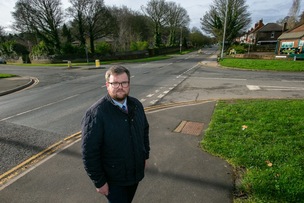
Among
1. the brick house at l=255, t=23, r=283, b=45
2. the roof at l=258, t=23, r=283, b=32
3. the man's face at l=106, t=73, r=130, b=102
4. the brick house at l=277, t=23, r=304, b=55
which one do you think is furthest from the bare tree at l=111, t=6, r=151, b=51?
the man's face at l=106, t=73, r=130, b=102

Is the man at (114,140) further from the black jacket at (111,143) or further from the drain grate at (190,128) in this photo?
the drain grate at (190,128)

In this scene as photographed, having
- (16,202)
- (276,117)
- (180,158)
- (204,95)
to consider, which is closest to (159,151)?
(180,158)

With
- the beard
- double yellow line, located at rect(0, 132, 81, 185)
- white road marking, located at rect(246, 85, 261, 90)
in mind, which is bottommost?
double yellow line, located at rect(0, 132, 81, 185)

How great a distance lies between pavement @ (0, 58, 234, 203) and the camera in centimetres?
320

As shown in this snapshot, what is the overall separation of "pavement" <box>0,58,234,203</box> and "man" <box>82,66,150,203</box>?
3.53 ft

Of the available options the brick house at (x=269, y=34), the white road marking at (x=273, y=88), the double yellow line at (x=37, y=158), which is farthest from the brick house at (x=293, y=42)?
the double yellow line at (x=37, y=158)

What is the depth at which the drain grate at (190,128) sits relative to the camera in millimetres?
5551

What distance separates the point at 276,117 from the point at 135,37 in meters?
51.5

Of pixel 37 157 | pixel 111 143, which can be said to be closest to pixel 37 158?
pixel 37 157

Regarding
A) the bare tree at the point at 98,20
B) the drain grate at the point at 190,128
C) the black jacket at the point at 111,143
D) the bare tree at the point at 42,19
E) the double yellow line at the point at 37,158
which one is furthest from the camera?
the bare tree at the point at 98,20

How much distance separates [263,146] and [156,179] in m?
2.55

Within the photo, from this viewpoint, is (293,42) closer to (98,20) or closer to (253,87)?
(253,87)

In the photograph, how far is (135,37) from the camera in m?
53.8

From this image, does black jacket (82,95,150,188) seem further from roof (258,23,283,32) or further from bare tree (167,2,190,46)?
roof (258,23,283,32)
